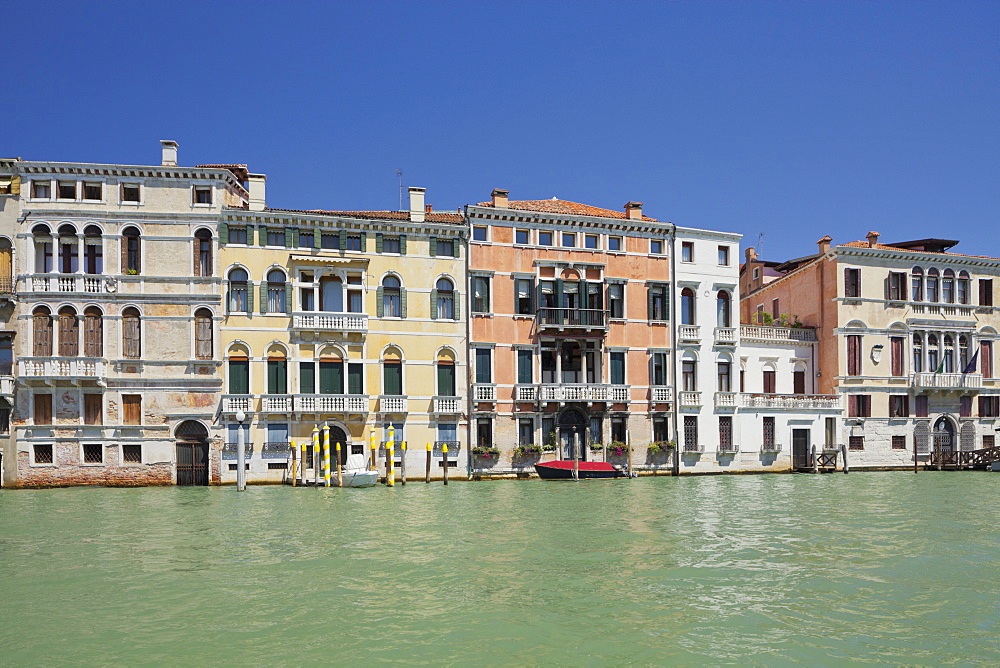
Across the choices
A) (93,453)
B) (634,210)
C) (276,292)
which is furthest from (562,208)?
(93,453)

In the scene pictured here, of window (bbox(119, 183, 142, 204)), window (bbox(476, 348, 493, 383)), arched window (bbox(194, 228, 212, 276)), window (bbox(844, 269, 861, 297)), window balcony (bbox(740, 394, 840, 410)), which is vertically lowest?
window balcony (bbox(740, 394, 840, 410))

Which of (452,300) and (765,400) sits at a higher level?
(452,300)

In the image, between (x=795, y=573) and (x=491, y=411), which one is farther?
(x=491, y=411)

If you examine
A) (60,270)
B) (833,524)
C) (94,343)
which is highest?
(60,270)

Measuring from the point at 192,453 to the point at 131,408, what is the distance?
236 cm

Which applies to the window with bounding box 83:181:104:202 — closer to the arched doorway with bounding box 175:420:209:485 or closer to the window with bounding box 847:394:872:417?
the arched doorway with bounding box 175:420:209:485

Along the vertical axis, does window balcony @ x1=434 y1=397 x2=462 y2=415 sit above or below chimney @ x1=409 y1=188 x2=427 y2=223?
below

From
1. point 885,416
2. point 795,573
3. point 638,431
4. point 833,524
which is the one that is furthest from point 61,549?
point 885,416

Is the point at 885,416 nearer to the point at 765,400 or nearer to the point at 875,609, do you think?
the point at 765,400

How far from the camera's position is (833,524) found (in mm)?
17766

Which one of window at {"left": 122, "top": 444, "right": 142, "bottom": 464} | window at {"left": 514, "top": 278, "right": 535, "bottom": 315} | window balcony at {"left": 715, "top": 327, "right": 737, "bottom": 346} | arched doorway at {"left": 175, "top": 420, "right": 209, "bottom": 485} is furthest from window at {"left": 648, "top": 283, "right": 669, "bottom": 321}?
window at {"left": 122, "top": 444, "right": 142, "bottom": 464}

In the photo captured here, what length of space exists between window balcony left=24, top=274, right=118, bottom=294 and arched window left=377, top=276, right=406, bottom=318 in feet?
27.8

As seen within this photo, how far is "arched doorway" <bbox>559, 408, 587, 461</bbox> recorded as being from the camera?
31328 millimetres

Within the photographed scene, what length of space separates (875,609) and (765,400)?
2369 centimetres
